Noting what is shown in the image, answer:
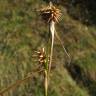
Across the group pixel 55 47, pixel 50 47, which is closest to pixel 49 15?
pixel 50 47

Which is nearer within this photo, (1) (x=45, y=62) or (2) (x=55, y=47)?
(1) (x=45, y=62)

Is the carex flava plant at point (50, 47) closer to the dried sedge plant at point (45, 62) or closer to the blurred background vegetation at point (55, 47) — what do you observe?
the dried sedge plant at point (45, 62)

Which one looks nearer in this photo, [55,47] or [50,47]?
[50,47]

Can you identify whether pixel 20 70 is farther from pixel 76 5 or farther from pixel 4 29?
pixel 76 5

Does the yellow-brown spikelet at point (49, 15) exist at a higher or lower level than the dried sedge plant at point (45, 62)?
higher

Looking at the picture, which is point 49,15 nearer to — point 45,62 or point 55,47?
point 45,62

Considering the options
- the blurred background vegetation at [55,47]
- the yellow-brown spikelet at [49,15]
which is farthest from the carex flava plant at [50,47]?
the blurred background vegetation at [55,47]

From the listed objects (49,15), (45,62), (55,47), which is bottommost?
(55,47)

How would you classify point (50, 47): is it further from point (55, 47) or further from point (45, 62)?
point (55, 47)

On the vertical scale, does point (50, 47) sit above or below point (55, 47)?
above

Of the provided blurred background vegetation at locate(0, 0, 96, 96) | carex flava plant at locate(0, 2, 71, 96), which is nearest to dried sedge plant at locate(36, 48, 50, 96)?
carex flava plant at locate(0, 2, 71, 96)
